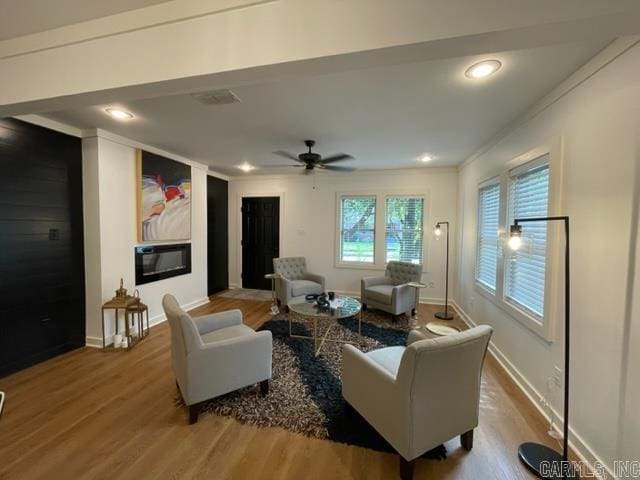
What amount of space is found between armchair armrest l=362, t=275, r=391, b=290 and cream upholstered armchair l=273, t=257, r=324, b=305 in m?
0.77

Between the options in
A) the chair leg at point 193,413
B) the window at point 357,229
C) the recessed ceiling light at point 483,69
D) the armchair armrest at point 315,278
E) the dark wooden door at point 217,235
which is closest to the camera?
the recessed ceiling light at point 483,69

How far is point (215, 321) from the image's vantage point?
257 centimetres

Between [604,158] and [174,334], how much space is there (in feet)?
10.3

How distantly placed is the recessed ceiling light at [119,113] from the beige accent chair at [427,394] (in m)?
3.11

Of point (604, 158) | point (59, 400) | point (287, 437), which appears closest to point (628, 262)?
point (604, 158)

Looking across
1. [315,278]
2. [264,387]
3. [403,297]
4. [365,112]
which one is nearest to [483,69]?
[365,112]

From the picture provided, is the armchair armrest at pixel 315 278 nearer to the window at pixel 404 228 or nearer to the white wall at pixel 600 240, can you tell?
the window at pixel 404 228

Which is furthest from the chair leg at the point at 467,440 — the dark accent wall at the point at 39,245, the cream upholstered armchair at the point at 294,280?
the dark accent wall at the point at 39,245

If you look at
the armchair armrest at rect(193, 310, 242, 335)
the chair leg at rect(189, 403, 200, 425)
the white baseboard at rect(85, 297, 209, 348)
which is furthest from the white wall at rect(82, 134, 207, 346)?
the chair leg at rect(189, 403, 200, 425)

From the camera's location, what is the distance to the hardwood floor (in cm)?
162

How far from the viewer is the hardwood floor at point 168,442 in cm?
162

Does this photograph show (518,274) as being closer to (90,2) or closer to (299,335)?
(299,335)

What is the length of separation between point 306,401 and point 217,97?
2614 mm

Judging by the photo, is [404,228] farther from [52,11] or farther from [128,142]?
[52,11]
